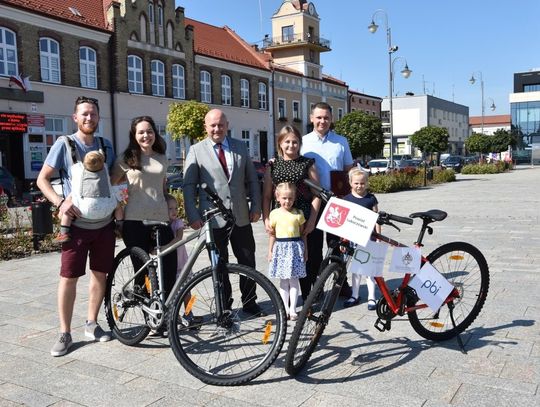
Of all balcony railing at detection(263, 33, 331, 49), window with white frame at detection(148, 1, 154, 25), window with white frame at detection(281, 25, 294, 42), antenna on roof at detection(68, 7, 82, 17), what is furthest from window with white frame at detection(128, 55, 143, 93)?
window with white frame at detection(281, 25, 294, 42)

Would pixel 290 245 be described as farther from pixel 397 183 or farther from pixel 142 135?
pixel 397 183

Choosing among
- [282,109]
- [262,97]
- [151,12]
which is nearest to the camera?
[151,12]

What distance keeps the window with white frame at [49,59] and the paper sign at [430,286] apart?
26.9 meters

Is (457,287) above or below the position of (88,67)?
below

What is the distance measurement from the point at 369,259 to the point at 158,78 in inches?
1271

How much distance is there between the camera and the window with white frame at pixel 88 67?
29375mm

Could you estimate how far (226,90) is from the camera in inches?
1601

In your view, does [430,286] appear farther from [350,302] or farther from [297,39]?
[297,39]

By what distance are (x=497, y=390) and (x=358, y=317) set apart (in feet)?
5.89

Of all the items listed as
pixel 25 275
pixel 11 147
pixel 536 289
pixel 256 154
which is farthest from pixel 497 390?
pixel 256 154

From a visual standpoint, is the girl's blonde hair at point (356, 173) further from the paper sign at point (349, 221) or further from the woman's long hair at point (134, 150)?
the woman's long hair at point (134, 150)

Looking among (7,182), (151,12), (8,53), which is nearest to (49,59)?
(8,53)

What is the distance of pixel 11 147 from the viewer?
26.1 meters

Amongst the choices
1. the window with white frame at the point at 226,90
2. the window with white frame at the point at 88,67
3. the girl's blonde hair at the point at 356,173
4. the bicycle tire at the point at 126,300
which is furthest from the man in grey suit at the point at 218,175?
the window with white frame at the point at 226,90
